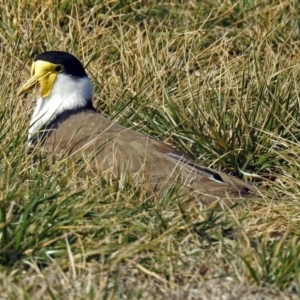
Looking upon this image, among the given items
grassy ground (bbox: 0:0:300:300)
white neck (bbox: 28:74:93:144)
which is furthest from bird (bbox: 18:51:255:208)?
grassy ground (bbox: 0:0:300:300)

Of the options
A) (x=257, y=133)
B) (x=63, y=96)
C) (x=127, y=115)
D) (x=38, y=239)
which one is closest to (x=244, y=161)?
(x=257, y=133)

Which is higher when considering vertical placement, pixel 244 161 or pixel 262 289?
pixel 262 289

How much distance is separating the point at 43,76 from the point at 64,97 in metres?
0.18

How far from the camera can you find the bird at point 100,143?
5211mm

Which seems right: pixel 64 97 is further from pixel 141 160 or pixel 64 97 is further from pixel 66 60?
pixel 141 160

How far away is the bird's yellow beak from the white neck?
0.09 ft

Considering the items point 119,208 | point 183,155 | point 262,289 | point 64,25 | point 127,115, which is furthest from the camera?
point 64,25

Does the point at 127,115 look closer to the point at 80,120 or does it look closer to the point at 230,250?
the point at 80,120

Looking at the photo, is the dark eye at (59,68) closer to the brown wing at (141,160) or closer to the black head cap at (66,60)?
the black head cap at (66,60)

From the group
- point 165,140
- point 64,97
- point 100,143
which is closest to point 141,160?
point 100,143

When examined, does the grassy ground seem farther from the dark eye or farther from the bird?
the dark eye

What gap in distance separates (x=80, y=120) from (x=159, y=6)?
5.97ft

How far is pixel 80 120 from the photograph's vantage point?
5.96m

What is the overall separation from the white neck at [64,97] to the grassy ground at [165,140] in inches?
4.4
